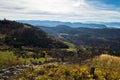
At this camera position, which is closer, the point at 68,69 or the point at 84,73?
the point at 84,73

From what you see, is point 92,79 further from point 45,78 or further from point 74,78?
point 45,78

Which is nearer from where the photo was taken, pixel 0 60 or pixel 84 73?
pixel 84 73

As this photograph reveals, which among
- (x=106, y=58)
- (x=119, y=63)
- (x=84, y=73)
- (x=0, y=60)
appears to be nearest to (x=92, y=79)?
(x=84, y=73)

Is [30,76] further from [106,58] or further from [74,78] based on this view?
[106,58]

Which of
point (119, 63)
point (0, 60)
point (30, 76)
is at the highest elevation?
point (30, 76)

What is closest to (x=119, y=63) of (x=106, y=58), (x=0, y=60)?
(x=106, y=58)

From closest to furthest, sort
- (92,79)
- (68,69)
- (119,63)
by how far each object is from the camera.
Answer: (92,79)
(68,69)
(119,63)

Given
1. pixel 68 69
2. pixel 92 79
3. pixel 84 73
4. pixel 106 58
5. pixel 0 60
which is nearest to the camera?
pixel 92 79

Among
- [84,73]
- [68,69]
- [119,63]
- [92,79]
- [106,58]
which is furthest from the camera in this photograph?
[106,58]

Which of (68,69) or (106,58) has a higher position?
(68,69)
